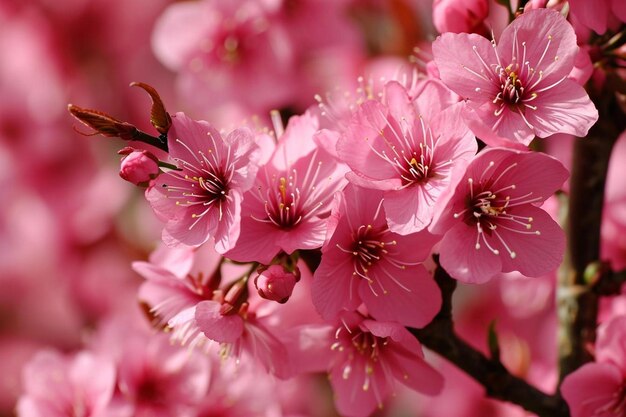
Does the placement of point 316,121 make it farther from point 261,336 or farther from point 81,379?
point 81,379

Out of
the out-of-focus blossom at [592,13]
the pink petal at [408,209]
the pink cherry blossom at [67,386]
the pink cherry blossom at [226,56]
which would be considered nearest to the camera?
the pink petal at [408,209]

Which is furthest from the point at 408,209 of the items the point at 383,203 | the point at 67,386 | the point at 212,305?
the point at 67,386

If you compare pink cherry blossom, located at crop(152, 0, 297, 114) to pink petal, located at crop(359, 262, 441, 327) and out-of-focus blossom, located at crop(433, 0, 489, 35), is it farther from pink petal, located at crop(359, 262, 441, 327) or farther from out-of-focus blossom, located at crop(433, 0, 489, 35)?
pink petal, located at crop(359, 262, 441, 327)

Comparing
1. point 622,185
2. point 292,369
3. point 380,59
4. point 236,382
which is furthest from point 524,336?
point 292,369

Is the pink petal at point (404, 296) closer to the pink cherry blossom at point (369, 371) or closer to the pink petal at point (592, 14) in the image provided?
the pink cherry blossom at point (369, 371)

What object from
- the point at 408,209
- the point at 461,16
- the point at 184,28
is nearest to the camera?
the point at 408,209

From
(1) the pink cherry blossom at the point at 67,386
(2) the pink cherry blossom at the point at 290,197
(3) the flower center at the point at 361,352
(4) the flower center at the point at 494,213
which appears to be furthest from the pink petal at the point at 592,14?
(1) the pink cherry blossom at the point at 67,386

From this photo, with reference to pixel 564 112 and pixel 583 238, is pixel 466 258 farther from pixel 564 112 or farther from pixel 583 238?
pixel 583 238

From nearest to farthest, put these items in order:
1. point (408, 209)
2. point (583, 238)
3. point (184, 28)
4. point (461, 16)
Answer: point (408, 209)
point (461, 16)
point (583, 238)
point (184, 28)
